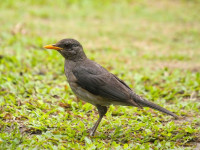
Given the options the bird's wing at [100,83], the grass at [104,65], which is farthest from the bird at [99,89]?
the grass at [104,65]

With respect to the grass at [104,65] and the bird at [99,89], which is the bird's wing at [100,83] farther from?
the grass at [104,65]

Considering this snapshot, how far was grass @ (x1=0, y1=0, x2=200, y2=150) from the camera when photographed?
5.48 m

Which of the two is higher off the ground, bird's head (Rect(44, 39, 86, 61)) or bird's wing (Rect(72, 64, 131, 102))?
bird's head (Rect(44, 39, 86, 61))

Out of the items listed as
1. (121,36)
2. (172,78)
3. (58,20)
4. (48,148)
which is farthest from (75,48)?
(58,20)

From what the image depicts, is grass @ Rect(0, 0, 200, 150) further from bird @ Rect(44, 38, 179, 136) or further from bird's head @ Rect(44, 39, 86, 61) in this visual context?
bird's head @ Rect(44, 39, 86, 61)

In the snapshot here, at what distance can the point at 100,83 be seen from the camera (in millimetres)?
5750

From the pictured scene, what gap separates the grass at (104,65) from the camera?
548 cm

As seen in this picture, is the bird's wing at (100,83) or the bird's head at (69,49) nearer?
A: the bird's wing at (100,83)

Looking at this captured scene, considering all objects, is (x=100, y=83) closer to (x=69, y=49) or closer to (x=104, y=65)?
(x=69, y=49)

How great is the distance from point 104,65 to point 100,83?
366cm

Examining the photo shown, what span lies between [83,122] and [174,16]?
35.9 ft

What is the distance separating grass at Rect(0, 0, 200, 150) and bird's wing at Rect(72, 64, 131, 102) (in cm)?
52

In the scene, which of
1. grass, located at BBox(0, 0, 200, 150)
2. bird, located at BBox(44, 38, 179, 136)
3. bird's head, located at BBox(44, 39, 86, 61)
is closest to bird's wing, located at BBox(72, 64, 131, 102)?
bird, located at BBox(44, 38, 179, 136)

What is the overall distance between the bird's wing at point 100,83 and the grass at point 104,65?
0.52m
